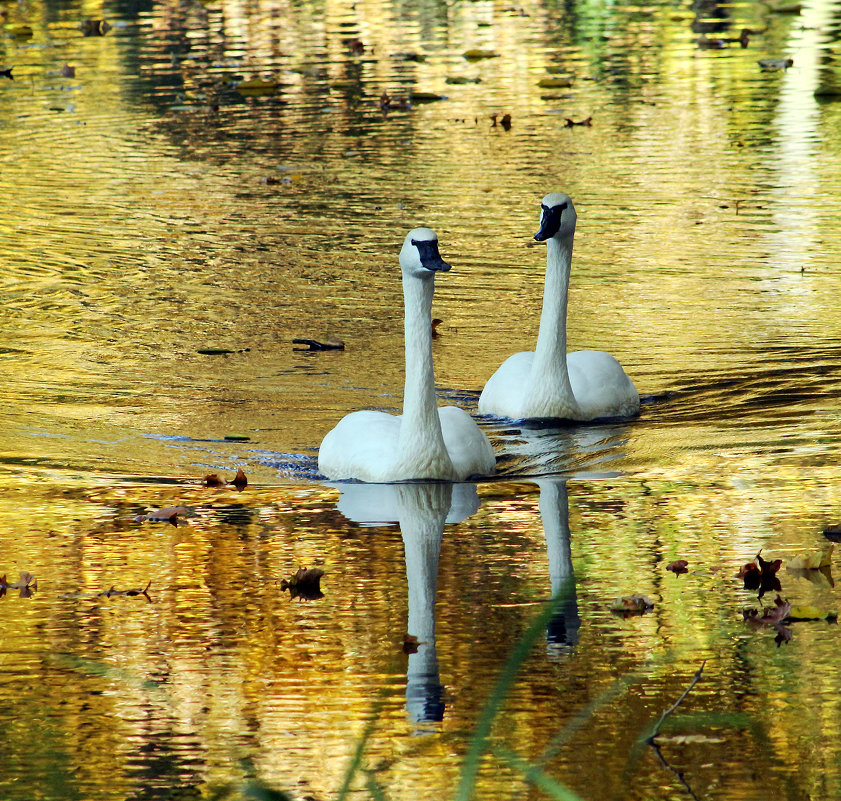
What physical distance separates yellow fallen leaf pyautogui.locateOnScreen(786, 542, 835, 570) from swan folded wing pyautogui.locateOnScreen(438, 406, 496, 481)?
2331mm

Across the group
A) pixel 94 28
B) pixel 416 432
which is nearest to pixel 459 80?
pixel 94 28

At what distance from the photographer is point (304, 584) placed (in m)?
7.04

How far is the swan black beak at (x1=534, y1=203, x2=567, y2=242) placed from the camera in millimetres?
10445

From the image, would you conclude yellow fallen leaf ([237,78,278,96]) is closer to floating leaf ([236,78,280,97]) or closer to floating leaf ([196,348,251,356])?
floating leaf ([236,78,280,97])

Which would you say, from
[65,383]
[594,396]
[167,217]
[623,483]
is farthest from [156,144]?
[623,483]

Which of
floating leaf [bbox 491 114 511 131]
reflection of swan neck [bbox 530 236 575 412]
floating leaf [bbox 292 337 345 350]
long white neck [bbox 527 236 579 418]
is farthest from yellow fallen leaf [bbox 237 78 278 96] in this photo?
long white neck [bbox 527 236 579 418]

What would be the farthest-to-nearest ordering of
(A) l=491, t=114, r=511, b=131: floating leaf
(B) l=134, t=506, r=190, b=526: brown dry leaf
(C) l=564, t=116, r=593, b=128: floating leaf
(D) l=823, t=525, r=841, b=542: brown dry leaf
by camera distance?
(A) l=491, t=114, r=511, b=131: floating leaf < (C) l=564, t=116, r=593, b=128: floating leaf < (B) l=134, t=506, r=190, b=526: brown dry leaf < (D) l=823, t=525, r=841, b=542: brown dry leaf

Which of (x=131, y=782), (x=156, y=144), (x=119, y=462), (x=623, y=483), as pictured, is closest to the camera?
(x=131, y=782)

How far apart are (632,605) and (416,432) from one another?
2368 mm

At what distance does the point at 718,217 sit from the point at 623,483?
8284 mm

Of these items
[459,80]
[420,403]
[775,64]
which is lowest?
[420,403]

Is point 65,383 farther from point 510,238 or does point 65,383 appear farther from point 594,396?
point 510,238

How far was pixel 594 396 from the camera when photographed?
10.6 m

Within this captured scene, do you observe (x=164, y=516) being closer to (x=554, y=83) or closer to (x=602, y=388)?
(x=602, y=388)
